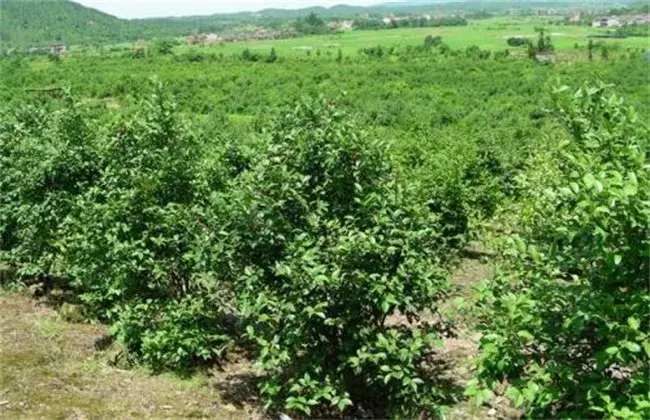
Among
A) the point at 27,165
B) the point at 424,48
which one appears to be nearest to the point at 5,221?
the point at 27,165

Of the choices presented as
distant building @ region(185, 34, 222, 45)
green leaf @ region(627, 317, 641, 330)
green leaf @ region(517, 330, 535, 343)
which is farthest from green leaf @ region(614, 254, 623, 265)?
distant building @ region(185, 34, 222, 45)

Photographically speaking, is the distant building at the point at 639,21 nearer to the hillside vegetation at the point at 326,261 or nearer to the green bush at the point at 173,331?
the hillside vegetation at the point at 326,261

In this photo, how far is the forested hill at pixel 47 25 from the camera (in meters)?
161

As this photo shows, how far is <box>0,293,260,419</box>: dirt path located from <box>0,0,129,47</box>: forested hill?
151604 millimetres

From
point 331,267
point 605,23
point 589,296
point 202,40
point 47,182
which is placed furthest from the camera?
point 202,40

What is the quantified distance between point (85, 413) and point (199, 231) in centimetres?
241

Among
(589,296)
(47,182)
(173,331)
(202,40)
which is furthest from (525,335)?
(202,40)

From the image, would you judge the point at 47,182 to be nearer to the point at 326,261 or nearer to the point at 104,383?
the point at 104,383

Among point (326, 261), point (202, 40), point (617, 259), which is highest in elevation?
point (202, 40)

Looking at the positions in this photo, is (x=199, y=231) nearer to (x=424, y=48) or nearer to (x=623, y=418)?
(x=623, y=418)

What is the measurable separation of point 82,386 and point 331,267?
151 inches

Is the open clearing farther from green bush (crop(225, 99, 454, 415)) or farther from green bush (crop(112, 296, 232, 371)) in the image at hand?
green bush (crop(225, 99, 454, 415))

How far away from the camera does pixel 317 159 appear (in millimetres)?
7738

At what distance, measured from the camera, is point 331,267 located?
23.1 feet
